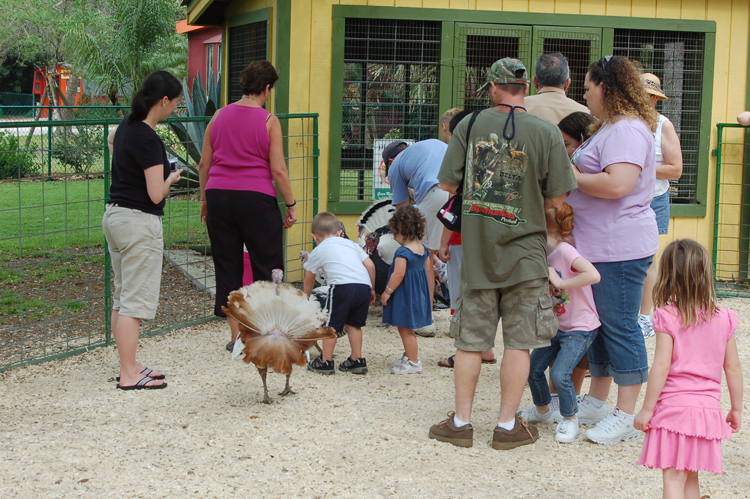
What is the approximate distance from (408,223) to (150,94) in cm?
179

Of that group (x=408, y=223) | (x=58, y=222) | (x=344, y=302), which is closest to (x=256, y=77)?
(x=408, y=223)

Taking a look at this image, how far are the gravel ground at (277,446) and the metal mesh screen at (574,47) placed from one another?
364cm

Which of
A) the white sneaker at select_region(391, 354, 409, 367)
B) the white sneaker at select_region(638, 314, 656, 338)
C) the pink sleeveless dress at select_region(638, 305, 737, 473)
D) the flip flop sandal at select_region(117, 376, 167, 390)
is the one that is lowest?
the flip flop sandal at select_region(117, 376, 167, 390)

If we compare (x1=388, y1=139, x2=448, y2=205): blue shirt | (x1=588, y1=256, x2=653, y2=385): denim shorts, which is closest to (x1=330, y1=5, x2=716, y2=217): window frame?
(x1=388, y1=139, x2=448, y2=205): blue shirt

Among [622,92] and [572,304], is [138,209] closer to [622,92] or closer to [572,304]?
[572,304]

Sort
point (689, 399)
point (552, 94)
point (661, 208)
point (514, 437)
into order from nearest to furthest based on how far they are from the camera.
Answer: point (689, 399) → point (514, 437) → point (552, 94) → point (661, 208)

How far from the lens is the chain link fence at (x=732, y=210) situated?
24.9ft

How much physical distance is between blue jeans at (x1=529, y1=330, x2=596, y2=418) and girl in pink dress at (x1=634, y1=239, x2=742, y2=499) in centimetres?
89

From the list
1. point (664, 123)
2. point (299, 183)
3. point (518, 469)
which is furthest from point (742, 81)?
point (518, 469)

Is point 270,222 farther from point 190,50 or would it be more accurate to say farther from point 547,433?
point 190,50

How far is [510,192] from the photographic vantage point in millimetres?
3455

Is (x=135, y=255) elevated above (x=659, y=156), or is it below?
below

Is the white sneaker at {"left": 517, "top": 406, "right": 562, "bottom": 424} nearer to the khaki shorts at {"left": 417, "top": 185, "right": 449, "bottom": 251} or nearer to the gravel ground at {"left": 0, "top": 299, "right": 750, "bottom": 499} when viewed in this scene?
the gravel ground at {"left": 0, "top": 299, "right": 750, "bottom": 499}

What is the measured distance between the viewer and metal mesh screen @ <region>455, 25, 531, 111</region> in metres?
7.19
